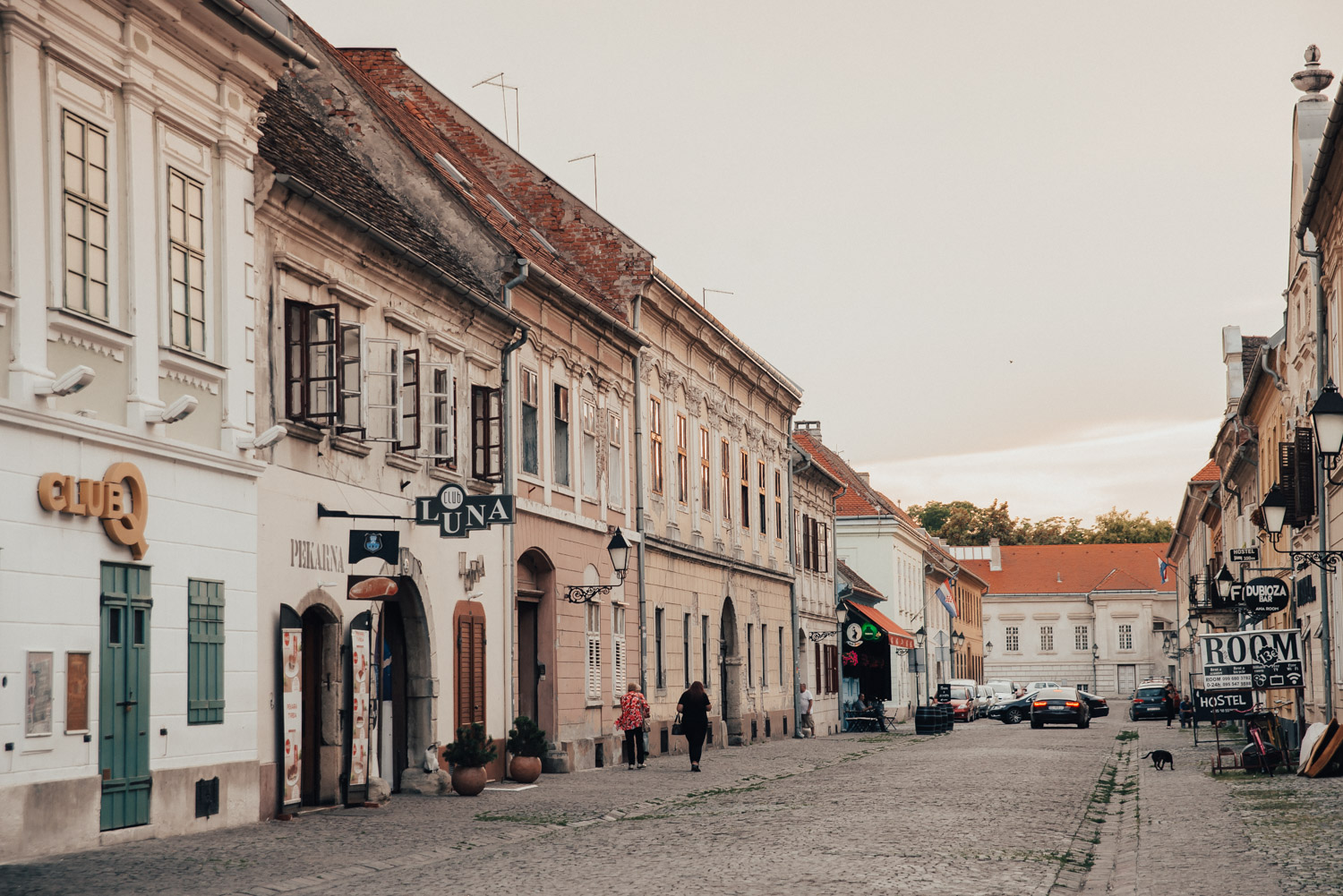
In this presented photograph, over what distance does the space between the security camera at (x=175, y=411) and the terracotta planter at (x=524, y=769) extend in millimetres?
9437

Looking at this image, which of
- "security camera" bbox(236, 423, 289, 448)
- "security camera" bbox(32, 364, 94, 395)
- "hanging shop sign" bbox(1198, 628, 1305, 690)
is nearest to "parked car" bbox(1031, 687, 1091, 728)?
"hanging shop sign" bbox(1198, 628, 1305, 690)

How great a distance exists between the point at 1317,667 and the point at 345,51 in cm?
2035

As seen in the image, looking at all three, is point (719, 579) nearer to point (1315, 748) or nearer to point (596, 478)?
point (596, 478)

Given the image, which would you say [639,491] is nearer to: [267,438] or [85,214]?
[267,438]

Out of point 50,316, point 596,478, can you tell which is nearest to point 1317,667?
point 596,478

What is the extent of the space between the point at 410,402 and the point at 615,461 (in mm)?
9827

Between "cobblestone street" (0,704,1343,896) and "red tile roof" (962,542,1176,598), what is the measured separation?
9861 cm

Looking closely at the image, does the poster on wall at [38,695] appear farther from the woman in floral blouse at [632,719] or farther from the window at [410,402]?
the woman in floral blouse at [632,719]

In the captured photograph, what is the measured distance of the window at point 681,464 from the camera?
113 feet

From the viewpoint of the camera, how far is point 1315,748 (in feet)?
72.1

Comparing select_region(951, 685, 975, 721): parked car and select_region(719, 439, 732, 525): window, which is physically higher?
select_region(719, 439, 732, 525): window

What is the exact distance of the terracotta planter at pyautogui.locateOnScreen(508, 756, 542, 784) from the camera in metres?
22.9

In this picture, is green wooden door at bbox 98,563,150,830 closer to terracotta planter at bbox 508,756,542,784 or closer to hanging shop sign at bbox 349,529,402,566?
hanging shop sign at bbox 349,529,402,566

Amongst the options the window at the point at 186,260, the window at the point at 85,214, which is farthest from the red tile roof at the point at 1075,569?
the window at the point at 85,214
